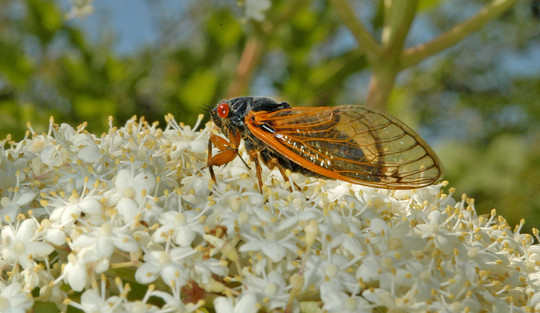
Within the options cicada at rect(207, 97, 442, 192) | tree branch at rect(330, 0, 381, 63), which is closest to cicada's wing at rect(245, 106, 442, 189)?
cicada at rect(207, 97, 442, 192)

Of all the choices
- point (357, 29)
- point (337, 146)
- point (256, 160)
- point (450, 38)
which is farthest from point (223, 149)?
point (450, 38)

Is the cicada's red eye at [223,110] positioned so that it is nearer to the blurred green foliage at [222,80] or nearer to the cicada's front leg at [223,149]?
the cicada's front leg at [223,149]

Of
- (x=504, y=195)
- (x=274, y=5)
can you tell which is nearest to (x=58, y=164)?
(x=274, y=5)

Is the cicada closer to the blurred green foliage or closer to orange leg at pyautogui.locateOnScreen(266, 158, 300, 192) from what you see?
orange leg at pyautogui.locateOnScreen(266, 158, 300, 192)

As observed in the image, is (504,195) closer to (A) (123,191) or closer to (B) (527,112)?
(B) (527,112)

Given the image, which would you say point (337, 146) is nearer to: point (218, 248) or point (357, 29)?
point (218, 248)
